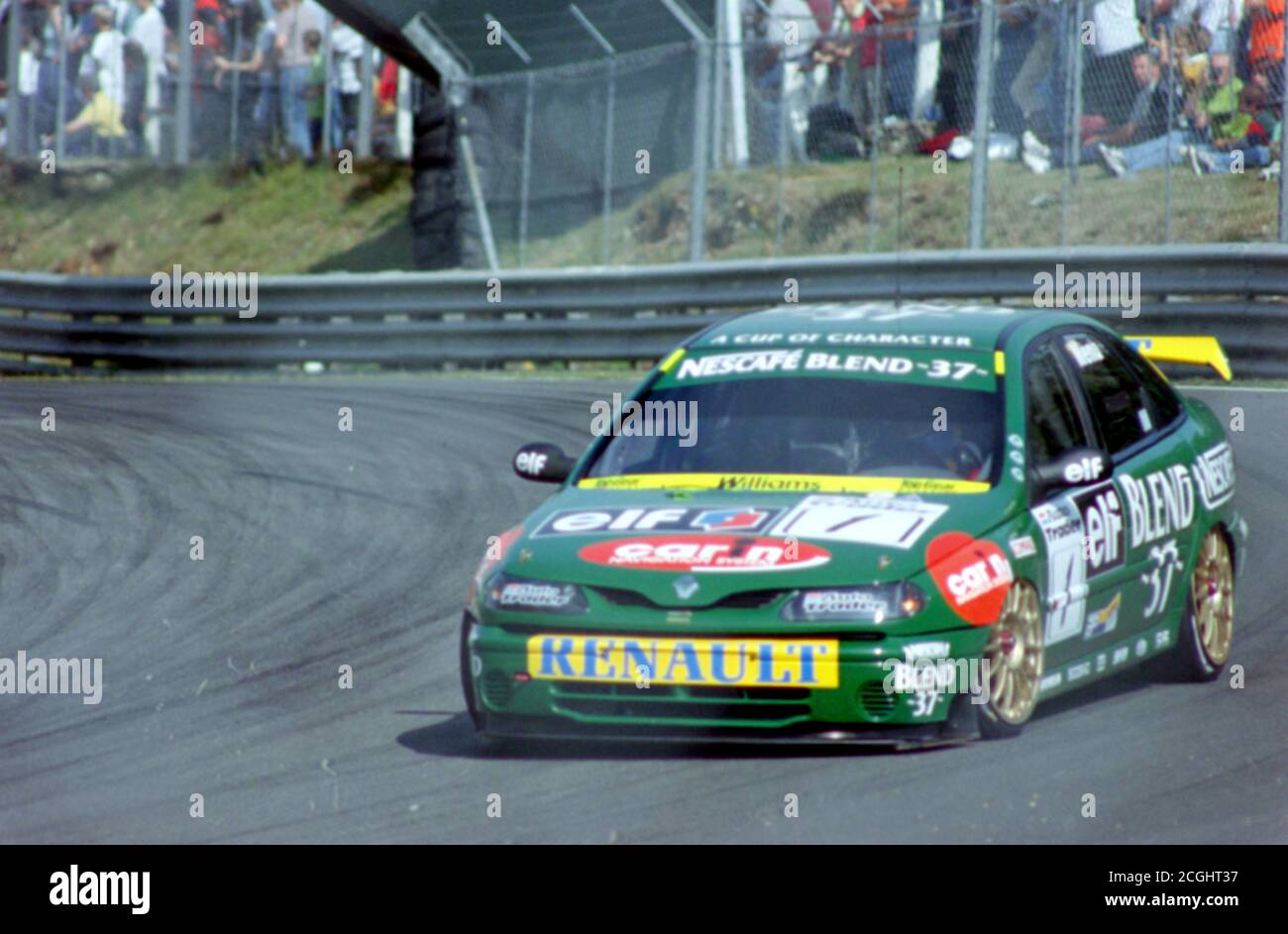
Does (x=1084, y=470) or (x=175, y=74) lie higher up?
(x=175, y=74)

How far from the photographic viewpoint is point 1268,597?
9.11 metres

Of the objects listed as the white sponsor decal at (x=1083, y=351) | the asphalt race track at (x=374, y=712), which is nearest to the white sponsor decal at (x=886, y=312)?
the white sponsor decal at (x=1083, y=351)

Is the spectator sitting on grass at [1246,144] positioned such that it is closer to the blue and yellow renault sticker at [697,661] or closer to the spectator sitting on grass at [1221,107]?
the spectator sitting on grass at [1221,107]

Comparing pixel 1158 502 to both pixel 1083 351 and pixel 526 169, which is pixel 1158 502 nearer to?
pixel 1083 351

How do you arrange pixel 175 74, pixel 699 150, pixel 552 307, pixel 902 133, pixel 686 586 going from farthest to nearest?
pixel 175 74, pixel 552 307, pixel 699 150, pixel 902 133, pixel 686 586

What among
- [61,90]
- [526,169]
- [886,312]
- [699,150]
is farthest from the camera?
[61,90]

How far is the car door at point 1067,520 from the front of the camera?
6.94 m

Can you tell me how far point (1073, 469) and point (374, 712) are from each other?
251cm

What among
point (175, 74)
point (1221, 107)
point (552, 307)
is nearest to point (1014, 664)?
point (1221, 107)

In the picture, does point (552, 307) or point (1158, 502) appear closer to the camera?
point (1158, 502)

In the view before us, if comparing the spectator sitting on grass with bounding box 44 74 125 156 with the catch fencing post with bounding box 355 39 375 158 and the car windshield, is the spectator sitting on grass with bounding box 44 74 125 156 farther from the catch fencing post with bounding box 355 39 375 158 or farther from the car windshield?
the car windshield

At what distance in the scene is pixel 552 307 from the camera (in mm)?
18219

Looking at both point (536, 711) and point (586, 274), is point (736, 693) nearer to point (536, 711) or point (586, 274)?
point (536, 711)
